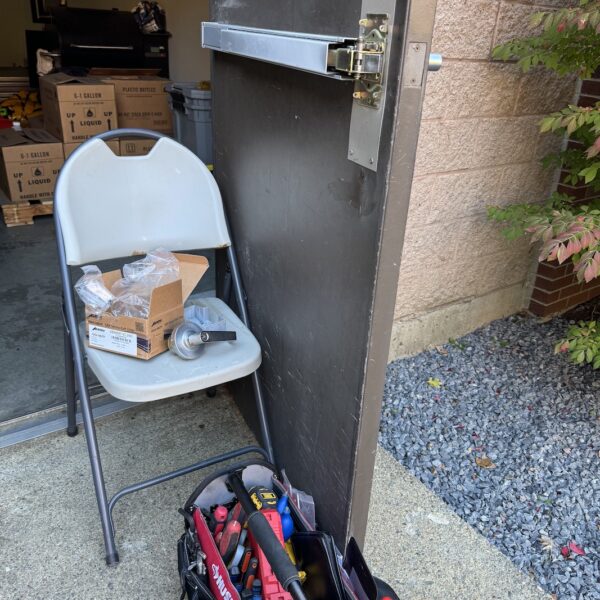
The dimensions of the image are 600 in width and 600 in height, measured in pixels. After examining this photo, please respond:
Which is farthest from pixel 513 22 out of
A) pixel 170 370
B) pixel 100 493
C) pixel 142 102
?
pixel 142 102

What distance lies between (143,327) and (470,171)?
1.56m

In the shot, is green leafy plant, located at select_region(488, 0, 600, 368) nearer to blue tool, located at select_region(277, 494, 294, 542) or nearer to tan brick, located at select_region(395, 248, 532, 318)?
tan brick, located at select_region(395, 248, 532, 318)

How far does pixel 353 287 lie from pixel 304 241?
256 millimetres

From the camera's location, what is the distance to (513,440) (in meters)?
2.15

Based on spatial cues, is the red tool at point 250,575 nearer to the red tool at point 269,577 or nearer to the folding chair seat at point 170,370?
the red tool at point 269,577

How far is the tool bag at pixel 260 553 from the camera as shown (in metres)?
1.18

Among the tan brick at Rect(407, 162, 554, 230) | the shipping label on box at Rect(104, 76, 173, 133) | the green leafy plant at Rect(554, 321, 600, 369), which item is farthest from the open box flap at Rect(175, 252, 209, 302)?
the shipping label on box at Rect(104, 76, 173, 133)

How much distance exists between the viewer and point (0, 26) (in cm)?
845

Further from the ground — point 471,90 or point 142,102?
point 471,90

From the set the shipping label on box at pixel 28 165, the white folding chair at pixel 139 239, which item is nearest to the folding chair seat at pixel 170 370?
the white folding chair at pixel 139 239

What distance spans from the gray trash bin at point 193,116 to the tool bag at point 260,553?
2996 mm

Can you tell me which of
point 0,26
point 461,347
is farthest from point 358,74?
point 0,26

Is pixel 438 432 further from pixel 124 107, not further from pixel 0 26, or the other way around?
pixel 0 26

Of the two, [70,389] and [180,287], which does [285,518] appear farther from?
[70,389]
